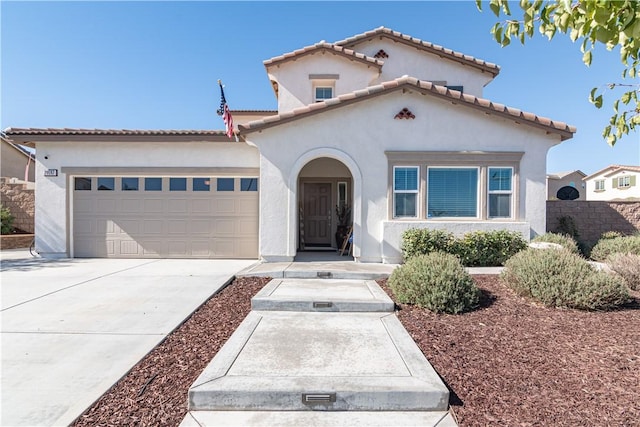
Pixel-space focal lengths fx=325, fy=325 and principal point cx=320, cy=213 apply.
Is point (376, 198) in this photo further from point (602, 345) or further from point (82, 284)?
point (82, 284)

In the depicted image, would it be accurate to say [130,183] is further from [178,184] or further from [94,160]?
[178,184]

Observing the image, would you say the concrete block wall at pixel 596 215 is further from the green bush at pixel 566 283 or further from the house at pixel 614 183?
the house at pixel 614 183

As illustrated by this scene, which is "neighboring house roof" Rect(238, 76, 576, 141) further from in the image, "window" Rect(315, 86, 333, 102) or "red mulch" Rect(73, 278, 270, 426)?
"red mulch" Rect(73, 278, 270, 426)

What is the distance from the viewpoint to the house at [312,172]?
9.58 metres

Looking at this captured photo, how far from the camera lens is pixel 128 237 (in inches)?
435

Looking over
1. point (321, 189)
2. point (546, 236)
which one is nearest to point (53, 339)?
point (321, 189)

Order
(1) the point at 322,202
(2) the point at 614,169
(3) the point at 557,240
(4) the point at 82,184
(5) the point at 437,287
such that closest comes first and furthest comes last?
(5) the point at 437,287, (3) the point at 557,240, (4) the point at 82,184, (1) the point at 322,202, (2) the point at 614,169

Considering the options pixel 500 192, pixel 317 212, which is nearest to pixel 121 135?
pixel 317 212

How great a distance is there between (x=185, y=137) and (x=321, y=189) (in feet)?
16.6

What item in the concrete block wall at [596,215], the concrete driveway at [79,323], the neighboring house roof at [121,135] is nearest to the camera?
the concrete driveway at [79,323]

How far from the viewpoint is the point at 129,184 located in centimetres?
1106

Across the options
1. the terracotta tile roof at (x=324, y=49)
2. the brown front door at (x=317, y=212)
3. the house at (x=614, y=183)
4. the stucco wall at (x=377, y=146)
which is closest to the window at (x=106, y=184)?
the stucco wall at (x=377, y=146)

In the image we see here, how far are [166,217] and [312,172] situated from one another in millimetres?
5324

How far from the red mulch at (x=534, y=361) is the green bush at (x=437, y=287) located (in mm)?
180
